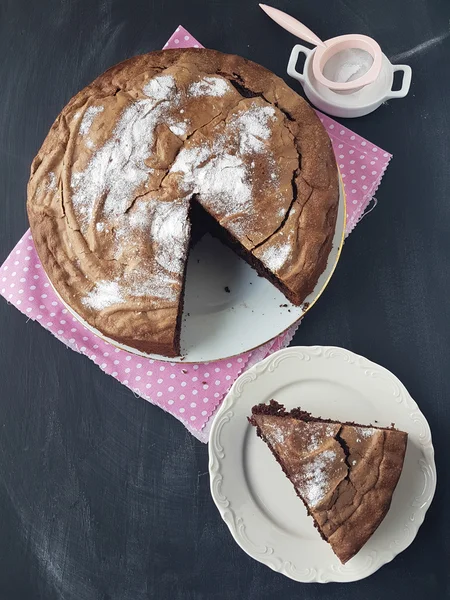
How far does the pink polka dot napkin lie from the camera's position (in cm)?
336

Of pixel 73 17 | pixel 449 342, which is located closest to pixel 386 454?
pixel 449 342

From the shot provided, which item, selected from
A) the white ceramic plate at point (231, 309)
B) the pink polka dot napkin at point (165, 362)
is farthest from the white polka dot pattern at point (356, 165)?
the white ceramic plate at point (231, 309)

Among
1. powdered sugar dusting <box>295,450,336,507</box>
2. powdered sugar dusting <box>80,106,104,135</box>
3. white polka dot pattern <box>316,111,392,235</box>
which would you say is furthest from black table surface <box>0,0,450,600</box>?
powdered sugar dusting <box>80,106,104,135</box>

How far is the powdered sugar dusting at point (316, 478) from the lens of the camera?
A: 9.84 ft

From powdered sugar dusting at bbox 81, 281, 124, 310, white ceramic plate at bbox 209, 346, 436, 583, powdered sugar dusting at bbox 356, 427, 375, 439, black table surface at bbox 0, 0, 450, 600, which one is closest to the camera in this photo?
powdered sugar dusting at bbox 81, 281, 124, 310

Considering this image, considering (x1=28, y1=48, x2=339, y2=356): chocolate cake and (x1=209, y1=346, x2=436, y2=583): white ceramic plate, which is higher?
(x1=28, y1=48, x2=339, y2=356): chocolate cake

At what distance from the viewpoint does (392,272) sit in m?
3.53

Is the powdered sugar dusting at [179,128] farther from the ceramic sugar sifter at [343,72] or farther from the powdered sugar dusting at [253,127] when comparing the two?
the ceramic sugar sifter at [343,72]

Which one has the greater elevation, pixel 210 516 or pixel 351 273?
pixel 351 273

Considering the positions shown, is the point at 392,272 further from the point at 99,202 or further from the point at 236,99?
the point at 99,202

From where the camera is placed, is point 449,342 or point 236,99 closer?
point 236,99

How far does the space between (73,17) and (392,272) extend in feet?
7.51

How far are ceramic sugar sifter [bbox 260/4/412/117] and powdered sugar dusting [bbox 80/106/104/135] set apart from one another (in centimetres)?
110

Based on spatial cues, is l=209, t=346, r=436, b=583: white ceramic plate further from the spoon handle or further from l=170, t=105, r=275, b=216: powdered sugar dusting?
the spoon handle
